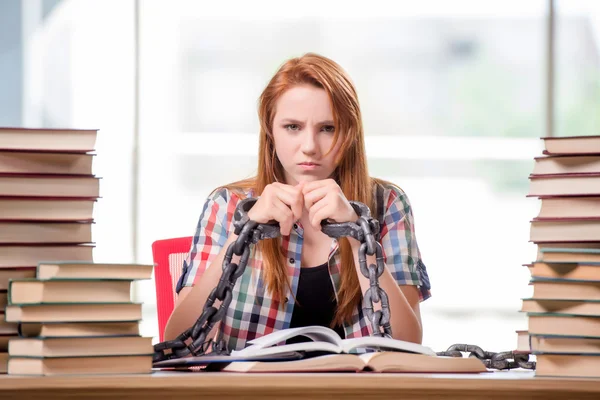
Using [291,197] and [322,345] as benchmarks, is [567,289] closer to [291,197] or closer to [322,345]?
[322,345]

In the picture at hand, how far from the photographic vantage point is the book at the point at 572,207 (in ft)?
4.12

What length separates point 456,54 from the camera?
5.27m

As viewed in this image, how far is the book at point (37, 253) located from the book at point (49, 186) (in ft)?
0.25

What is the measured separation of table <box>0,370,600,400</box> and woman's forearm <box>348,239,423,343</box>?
2.17ft

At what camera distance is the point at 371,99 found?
5.30 metres

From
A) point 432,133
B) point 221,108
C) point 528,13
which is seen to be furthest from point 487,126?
point 221,108

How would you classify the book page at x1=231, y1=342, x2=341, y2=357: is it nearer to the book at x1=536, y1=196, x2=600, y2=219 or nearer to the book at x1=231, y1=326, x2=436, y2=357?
the book at x1=231, y1=326, x2=436, y2=357

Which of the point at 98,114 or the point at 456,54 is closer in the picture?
the point at 98,114

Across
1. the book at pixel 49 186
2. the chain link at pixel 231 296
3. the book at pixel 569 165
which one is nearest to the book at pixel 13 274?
the book at pixel 49 186

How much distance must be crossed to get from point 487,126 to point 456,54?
477 mm

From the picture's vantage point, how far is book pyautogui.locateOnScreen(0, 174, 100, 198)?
1259 mm

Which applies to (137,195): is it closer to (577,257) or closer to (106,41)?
(106,41)

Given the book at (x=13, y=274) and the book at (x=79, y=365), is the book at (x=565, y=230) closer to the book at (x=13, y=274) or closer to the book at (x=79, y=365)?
the book at (x=79, y=365)

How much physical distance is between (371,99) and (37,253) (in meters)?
4.18
